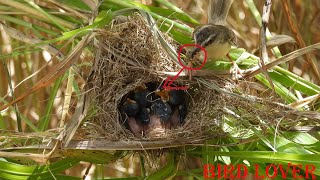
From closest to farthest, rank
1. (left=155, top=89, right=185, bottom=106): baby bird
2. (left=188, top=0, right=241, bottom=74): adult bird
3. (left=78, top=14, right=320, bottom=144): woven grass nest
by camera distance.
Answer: (left=78, top=14, right=320, bottom=144): woven grass nest
(left=188, top=0, right=241, bottom=74): adult bird
(left=155, top=89, right=185, bottom=106): baby bird

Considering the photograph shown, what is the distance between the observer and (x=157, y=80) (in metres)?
2.18

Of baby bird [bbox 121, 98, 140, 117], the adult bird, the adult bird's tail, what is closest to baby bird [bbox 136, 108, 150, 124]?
baby bird [bbox 121, 98, 140, 117]

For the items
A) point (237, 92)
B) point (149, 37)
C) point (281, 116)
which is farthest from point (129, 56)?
point (281, 116)

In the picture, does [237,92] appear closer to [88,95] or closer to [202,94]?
[202,94]

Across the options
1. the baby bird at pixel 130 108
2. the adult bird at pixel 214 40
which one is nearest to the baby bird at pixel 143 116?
the baby bird at pixel 130 108

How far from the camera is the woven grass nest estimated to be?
1.99m

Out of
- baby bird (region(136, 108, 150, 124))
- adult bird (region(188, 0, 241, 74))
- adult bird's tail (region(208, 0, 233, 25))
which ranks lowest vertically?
baby bird (region(136, 108, 150, 124))

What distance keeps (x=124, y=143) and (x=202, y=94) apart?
1.25 feet

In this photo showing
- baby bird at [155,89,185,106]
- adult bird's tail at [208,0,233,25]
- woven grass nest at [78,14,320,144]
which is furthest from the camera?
adult bird's tail at [208,0,233,25]

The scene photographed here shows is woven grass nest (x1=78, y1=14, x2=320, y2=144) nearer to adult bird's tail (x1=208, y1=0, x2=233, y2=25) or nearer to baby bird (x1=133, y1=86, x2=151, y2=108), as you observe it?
baby bird (x1=133, y1=86, x2=151, y2=108)

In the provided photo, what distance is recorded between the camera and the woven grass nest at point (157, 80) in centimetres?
199

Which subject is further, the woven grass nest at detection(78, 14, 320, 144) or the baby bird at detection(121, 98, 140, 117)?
the baby bird at detection(121, 98, 140, 117)

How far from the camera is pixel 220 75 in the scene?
209cm

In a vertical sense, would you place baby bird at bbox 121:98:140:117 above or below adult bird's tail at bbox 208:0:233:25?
below
